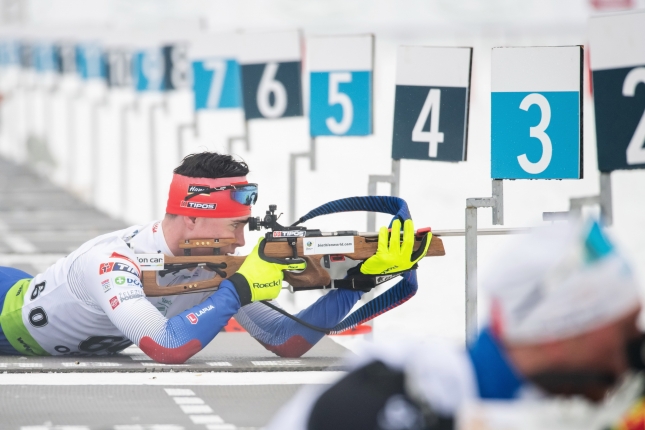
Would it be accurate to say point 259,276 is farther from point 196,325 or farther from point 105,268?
point 105,268

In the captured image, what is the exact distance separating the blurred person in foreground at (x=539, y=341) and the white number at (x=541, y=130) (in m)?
3.57

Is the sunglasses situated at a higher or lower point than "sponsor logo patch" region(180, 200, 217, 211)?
higher

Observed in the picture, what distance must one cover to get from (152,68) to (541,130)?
836 cm

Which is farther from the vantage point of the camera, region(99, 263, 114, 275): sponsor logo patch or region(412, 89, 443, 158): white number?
region(412, 89, 443, 158): white number

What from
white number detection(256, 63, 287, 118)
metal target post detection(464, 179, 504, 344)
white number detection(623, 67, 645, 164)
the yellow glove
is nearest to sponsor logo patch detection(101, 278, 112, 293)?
the yellow glove

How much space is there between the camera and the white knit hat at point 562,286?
171cm

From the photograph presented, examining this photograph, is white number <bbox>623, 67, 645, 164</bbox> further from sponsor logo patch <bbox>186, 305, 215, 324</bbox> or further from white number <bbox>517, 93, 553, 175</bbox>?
sponsor logo patch <bbox>186, 305, 215, 324</bbox>

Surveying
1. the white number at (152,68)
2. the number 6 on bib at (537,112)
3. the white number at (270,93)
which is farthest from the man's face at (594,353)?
the white number at (152,68)

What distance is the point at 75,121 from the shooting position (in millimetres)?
15078

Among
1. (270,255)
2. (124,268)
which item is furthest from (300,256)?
(124,268)

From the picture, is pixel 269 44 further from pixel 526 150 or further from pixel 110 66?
pixel 110 66

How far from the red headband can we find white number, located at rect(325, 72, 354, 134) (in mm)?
2354

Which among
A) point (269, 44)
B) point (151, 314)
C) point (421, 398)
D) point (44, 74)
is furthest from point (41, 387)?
point (44, 74)

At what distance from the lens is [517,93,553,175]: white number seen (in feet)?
17.4
